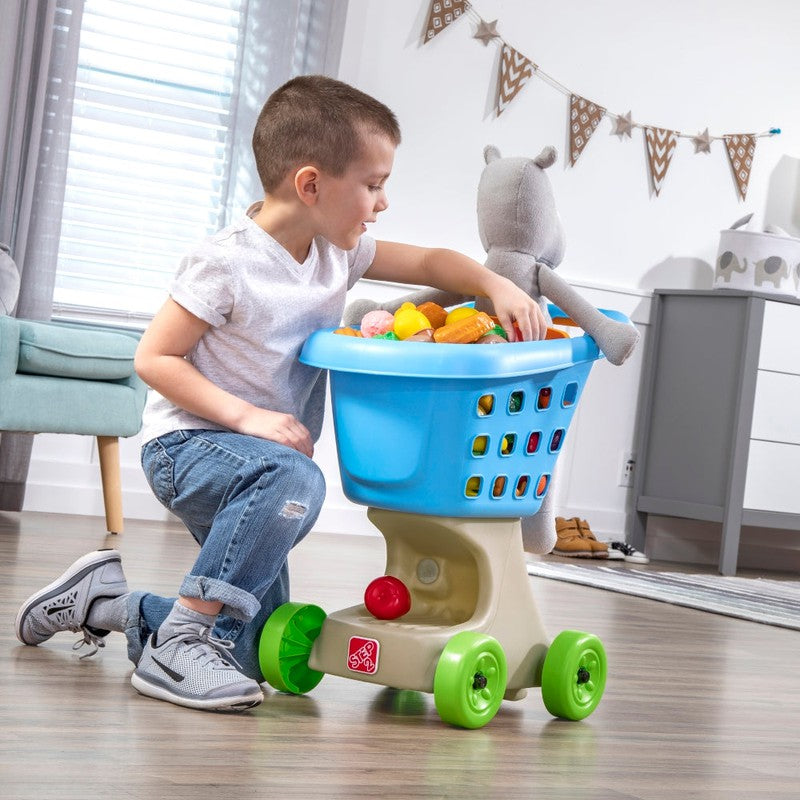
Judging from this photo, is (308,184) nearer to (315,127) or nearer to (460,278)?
(315,127)

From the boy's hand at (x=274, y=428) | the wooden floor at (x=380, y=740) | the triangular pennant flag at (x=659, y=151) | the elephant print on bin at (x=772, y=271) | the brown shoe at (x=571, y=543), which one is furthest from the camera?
the triangular pennant flag at (x=659, y=151)

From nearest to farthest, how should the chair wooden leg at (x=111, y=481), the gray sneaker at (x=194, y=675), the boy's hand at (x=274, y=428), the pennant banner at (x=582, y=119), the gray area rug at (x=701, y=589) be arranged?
the gray sneaker at (x=194, y=675), the boy's hand at (x=274, y=428), the gray area rug at (x=701, y=589), the chair wooden leg at (x=111, y=481), the pennant banner at (x=582, y=119)

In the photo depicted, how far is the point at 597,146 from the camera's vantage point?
4105 mm

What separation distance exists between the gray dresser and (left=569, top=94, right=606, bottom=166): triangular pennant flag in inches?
22.3

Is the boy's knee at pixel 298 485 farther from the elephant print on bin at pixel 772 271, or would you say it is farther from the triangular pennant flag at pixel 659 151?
the triangular pennant flag at pixel 659 151

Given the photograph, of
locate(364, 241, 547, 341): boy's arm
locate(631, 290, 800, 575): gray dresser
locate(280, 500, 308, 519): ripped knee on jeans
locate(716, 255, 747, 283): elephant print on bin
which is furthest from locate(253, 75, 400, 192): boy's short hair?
locate(716, 255, 747, 283): elephant print on bin

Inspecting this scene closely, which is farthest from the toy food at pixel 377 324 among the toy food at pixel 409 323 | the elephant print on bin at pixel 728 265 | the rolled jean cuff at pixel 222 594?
the elephant print on bin at pixel 728 265

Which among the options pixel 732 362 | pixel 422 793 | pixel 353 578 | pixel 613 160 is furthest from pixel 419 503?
pixel 613 160

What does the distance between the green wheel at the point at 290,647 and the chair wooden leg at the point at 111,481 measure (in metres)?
1.68

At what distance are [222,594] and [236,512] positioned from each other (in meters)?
0.09

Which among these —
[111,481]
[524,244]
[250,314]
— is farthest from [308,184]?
[111,481]

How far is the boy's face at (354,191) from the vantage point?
1438mm

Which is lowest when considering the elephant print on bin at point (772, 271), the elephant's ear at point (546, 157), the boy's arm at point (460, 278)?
the boy's arm at point (460, 278)

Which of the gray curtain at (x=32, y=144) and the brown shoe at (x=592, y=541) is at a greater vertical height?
the gray curtain at (x=32, y=144)
